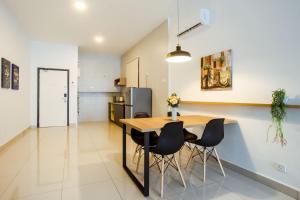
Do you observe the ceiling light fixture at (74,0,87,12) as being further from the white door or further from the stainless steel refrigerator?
the white door

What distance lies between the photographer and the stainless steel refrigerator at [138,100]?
5.00 metres

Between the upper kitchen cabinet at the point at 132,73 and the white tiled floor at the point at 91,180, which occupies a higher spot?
the upper kitchen cabinet at the point at 132,73

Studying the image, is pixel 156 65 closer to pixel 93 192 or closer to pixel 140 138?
pixel 140 138

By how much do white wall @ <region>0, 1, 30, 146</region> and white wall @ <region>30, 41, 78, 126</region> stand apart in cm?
44

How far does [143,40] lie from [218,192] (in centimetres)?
478

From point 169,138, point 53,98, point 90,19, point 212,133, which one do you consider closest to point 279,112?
point 212,133

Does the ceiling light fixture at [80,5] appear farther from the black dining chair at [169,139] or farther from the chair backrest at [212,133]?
the chair backrest at [212,133]

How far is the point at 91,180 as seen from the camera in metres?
2.43

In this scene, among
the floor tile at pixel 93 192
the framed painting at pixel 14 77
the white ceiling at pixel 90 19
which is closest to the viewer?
the floor tile at pixel 93 192

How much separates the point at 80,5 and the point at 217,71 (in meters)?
3.00

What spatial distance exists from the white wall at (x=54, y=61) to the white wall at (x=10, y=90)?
0.44m

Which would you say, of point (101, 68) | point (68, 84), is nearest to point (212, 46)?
point (68, 84)

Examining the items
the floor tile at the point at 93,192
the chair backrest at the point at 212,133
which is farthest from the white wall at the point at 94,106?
the chair backrest at the point at 212,133

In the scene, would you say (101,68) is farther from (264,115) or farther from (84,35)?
(264,115)
